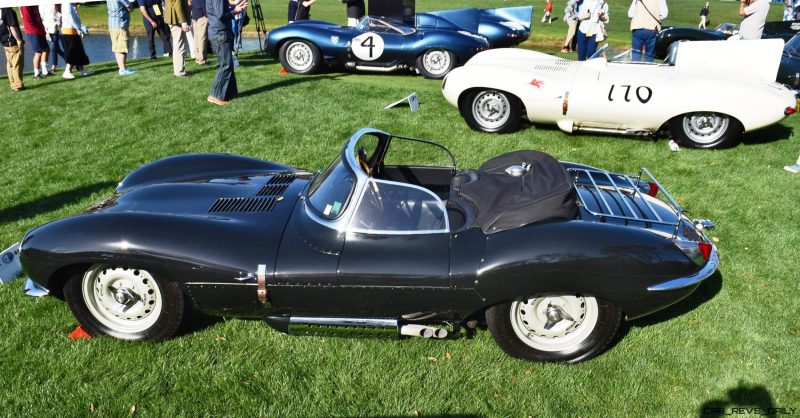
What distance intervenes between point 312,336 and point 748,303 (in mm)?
3346

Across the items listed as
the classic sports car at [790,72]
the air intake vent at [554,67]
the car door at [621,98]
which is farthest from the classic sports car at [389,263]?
the classic sports car at [790,72]

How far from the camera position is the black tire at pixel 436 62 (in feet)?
36.9

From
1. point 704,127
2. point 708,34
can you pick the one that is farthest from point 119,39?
point 708,34

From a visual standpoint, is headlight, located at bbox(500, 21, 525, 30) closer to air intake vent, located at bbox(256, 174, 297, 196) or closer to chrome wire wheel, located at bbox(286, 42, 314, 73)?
chrome wire wheel, located at bbox(286, 42, 314, 73)

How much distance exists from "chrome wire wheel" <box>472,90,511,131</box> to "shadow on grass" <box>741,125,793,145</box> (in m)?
3.21

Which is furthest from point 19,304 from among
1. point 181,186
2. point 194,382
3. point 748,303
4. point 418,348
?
point 748,303

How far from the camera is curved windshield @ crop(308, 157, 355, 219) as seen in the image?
3953mm

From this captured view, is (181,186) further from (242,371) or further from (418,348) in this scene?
(418,348)

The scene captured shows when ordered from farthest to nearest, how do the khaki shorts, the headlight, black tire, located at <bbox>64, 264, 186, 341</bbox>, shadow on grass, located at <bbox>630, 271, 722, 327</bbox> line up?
the headlight, the khaki shorts, shadow on grass, located at <bbox>630, 271, 722, 327</bbox>, black tire, located at <bbox>64, 264, 186, 341</bbox>

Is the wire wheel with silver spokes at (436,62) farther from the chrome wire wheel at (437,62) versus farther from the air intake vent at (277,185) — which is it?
the air intake vent at (277,185)

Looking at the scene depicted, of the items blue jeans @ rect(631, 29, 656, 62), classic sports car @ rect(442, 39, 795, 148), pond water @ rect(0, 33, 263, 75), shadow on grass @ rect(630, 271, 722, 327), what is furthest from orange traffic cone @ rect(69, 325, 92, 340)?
pond water @ rect(0, 33, 263, 75)

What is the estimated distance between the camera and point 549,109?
7.66 meters

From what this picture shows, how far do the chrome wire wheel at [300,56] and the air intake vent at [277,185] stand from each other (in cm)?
724

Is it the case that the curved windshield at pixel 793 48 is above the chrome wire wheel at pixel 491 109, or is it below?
above
